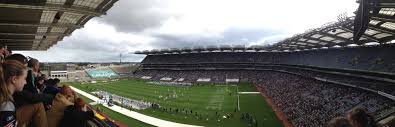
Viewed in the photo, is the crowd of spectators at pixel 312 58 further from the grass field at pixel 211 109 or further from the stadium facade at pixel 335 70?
the grass field at pixel 211 109

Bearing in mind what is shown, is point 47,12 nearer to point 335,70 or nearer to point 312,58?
point 335,70

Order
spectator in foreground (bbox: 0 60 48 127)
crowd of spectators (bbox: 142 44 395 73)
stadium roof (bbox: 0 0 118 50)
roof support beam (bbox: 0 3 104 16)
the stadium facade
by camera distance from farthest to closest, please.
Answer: crowd of spectators (bbox: 142 44 395 73) → the stadium facade → stadium roof (bbox: 0 0 118 50) → roof support beam (bbox: 0 3 104 16) → spectator in foreground (bbox: 0 60 48 127)

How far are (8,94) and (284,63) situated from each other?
236 ft

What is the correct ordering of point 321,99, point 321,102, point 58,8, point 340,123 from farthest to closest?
point 321,99 < point 321,102 < point 58,8 < point 340,123

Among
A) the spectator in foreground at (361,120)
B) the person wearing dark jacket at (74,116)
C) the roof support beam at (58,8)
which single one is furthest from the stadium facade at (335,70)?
the roof support beam at (58,8)

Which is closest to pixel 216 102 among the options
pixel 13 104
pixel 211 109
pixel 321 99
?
pixel 211 109

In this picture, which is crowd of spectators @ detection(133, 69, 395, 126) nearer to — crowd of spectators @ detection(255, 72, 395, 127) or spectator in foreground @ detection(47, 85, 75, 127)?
crowd of spectators @ detection(255, 72, 395, 127)

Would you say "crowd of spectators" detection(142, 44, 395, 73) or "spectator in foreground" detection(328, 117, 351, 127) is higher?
"spectator in foreground" detection(328, 117, 351, 127)

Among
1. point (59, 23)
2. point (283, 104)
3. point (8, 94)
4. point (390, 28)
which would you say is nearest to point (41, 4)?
point (59, 23)

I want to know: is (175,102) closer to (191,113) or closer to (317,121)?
(191,113)

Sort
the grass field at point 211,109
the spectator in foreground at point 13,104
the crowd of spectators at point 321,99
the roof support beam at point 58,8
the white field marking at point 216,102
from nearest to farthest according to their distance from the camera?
the spectator in foreground at point 13,104 < the roof support beam at point 58,8 < the crowd of spectators at point 321,99 < the grass field at point 211,109 < the white field marking at point 216,102

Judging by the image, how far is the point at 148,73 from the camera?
105 meters

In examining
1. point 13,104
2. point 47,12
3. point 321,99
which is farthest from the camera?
point 321,99

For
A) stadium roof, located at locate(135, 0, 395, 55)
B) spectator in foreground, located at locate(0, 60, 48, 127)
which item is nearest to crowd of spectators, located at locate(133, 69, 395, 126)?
stadium roof, located at locate(135, 0, 395, 55)
